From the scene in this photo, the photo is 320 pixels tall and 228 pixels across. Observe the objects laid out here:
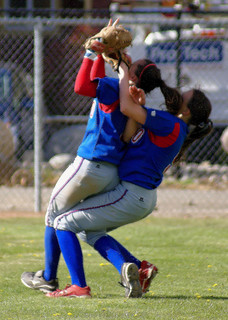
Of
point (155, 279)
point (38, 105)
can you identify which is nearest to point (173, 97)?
point (155, 279)

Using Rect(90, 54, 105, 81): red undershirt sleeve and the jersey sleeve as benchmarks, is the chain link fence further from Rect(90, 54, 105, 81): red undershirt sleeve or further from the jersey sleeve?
the jersey sleeve

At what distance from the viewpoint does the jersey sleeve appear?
3.88 m

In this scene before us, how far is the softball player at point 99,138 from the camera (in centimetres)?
391

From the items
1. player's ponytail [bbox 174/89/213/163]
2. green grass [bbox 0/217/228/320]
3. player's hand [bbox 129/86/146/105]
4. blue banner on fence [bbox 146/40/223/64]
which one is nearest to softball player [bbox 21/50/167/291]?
player's hand [bbox 129/86/146/105]

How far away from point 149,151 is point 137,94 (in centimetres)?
37

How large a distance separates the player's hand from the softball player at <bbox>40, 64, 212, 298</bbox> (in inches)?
6.0

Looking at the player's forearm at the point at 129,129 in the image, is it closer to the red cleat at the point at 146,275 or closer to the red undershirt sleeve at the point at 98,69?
the red undershirt sleeve at the point at 98,69

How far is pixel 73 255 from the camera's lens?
13.2ft

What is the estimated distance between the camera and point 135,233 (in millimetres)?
6965

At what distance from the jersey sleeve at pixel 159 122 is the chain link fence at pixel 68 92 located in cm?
428

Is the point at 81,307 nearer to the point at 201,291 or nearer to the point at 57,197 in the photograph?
the point at 57,197

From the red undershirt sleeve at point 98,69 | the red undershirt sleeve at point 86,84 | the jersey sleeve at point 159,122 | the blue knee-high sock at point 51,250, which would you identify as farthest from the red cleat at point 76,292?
the red undershirt sleeve at point 98,69

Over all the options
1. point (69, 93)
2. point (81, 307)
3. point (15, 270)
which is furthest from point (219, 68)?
point (81, 307)

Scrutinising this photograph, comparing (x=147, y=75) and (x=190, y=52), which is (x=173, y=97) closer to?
(x=147, y=75)
